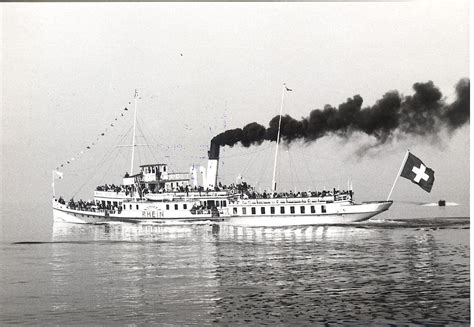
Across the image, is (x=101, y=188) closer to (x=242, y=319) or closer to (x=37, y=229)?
(x=37, y=229)

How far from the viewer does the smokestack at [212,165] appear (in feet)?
83.6

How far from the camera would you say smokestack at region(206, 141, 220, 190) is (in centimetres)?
2547

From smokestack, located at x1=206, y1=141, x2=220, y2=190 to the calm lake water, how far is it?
5.15 metres

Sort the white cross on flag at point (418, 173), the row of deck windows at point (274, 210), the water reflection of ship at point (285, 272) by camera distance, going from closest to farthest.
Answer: the water reflection of ship at point (285, 272), the white cross on flag at point (418, 173), the row of deck windows at point (274, 210)

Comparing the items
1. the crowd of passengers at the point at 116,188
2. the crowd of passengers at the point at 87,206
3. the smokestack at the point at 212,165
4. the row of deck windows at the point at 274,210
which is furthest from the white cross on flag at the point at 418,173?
the crowd of passengers at the point at 87,206

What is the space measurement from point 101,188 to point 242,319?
721 inches

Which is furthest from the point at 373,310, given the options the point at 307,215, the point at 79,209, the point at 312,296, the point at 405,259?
the point at 79,209

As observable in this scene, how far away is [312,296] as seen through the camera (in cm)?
1141

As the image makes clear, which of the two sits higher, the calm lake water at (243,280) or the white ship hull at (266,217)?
the white ship hull at (266,217)

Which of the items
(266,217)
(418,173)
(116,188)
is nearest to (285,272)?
(418,173)

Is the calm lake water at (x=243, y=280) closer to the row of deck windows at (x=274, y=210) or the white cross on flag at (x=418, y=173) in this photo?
the white cross on flag at (x=418, y=173)

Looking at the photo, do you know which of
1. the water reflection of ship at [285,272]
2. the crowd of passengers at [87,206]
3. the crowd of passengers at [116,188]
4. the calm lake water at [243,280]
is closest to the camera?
the calm lake water at [243,280]

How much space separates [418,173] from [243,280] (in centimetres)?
629

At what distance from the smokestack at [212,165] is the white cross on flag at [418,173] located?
842 centimetres
